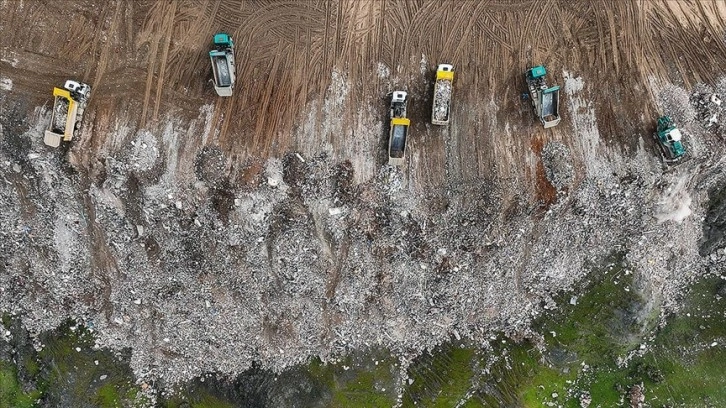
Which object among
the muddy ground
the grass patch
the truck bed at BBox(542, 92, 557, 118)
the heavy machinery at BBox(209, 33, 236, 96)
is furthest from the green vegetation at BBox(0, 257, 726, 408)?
the heavy machinery at BBox(209, 33, 236, 96)

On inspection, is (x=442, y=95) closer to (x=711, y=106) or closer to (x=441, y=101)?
(x=441, y=101)

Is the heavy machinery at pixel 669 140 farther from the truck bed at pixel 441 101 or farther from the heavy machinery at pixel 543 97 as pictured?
the truck bed at pixel 441 101

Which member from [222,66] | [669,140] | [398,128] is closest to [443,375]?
[398,128]

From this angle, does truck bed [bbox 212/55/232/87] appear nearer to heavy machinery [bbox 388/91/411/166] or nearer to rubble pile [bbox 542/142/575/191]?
heavy machinery [bbox 388/91/411/166]

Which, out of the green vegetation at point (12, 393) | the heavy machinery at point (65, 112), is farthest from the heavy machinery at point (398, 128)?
the green vegetation at point (12, 393)

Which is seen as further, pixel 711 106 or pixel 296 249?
pixel 296 249
